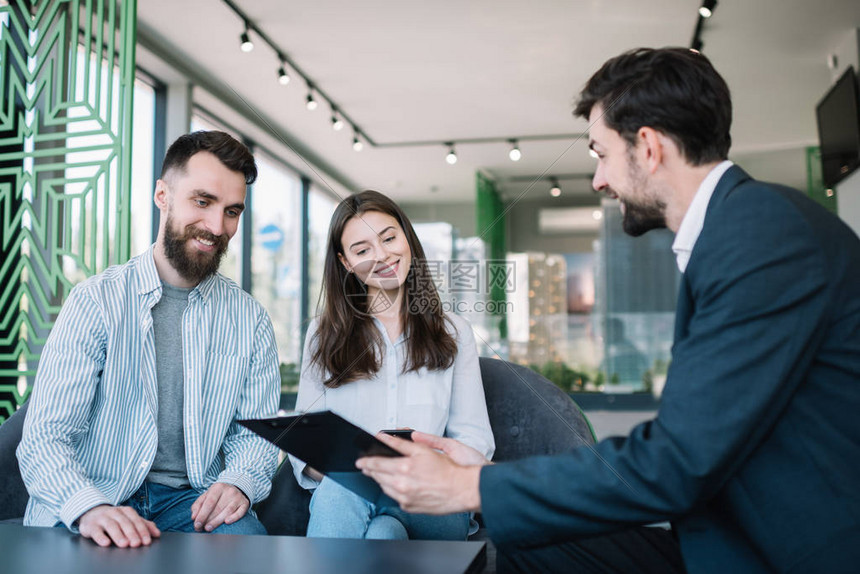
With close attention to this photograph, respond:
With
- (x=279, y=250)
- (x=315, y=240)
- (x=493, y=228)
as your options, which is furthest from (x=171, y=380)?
(x=493, y=228)

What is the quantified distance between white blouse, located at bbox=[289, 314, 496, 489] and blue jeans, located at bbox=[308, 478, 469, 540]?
7.9 inches

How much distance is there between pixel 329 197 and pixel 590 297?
3.51 m

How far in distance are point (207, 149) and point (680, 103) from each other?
1201mm

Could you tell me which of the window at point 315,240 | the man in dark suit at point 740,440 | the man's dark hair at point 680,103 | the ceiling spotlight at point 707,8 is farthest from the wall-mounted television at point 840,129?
the window at point 315,240

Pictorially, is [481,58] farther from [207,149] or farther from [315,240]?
[315,240]

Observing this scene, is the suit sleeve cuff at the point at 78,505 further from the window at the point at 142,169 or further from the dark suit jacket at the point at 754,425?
the window at the point at 142,169

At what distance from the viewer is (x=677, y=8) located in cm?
419

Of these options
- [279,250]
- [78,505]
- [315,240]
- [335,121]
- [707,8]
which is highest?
[707,8]

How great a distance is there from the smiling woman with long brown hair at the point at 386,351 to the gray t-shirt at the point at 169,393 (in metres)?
0.29

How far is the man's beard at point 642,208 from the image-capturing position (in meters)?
1.16

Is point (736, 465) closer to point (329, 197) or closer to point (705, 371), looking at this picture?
point (705, 371)

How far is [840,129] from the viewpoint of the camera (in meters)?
4.46

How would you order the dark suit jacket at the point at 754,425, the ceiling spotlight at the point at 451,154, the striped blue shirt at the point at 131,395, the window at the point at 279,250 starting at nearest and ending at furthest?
the dark suit jacket at the point at 754,425 → the striped blue shirt at the point at 131,395 → the window at the point at 279,250 → the ceiling spotlight at the point at 451,154

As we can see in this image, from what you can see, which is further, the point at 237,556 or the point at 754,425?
the point at 237,556
